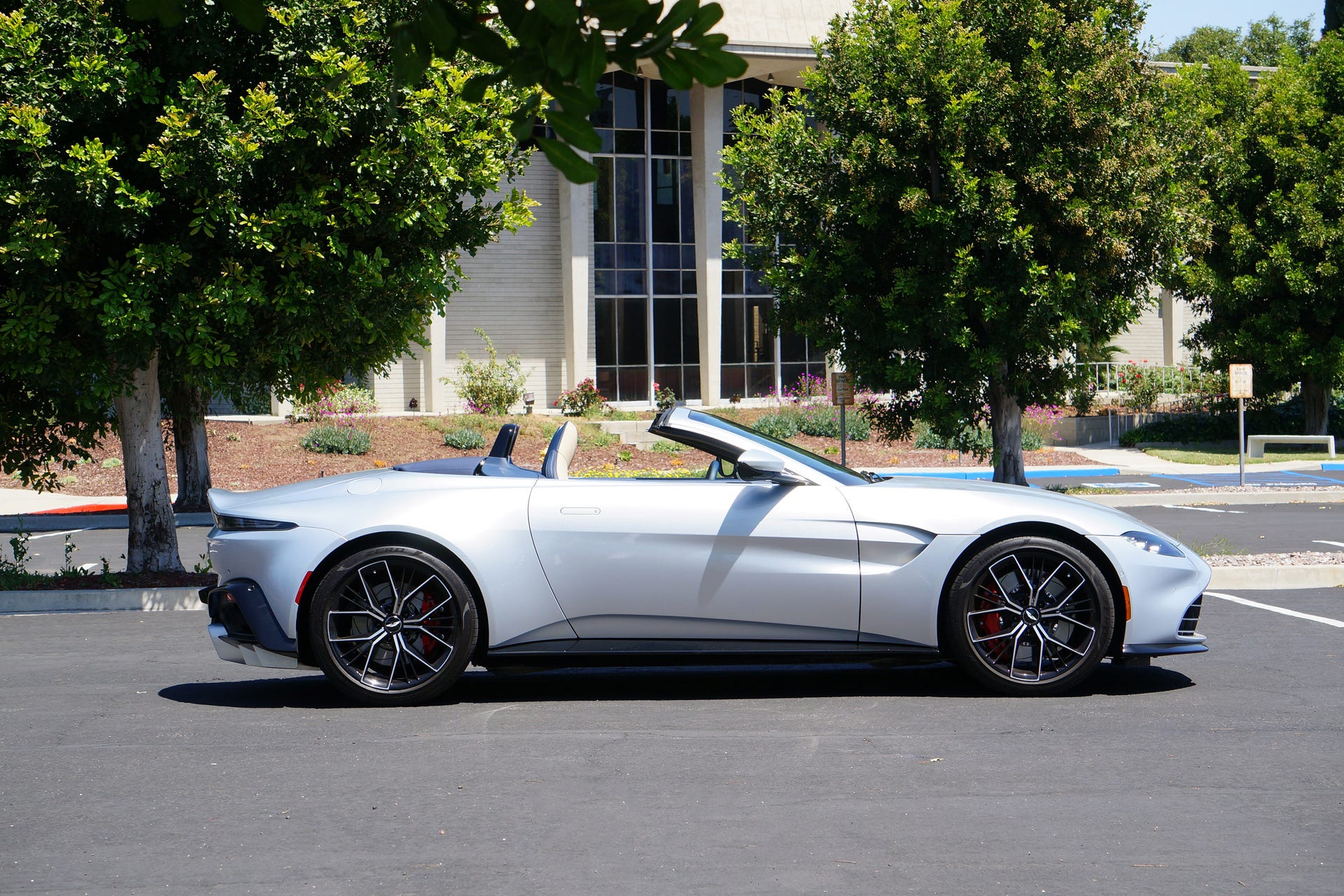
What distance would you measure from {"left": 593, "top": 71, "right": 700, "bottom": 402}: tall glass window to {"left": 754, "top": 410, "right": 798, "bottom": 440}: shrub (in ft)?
17.4

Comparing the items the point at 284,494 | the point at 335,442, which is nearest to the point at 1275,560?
the point at 284,494

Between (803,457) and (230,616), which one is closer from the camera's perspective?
(230,616)

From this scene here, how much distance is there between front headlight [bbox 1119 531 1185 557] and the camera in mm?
6113

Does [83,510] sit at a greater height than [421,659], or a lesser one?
lesser

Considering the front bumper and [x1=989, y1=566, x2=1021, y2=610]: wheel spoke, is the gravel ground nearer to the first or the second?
[x1=989, y1=566, x2=1021, y2=610]: wheel spoke

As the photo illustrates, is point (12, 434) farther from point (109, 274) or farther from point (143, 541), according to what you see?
point (109, 274)

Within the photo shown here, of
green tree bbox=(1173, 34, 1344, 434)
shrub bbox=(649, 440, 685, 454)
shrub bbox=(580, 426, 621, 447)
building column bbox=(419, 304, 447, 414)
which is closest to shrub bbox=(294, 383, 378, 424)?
building column bbox=(419, 304, 447, 414)

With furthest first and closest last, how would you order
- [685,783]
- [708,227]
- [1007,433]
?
[708,227] → [1007,433] → [685,783]

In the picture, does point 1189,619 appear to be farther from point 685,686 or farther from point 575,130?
point 575,130

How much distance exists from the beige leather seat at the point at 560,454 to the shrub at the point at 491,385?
23.5 metres

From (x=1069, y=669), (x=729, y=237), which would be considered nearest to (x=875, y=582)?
(x=1069, y=669)

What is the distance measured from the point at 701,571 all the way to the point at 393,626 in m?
1.49

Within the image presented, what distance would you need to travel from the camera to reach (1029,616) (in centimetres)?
606

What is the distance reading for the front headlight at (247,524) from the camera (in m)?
6.11
